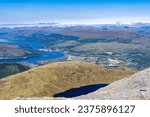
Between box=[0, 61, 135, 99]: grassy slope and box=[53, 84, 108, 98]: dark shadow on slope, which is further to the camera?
box=[0, 61, 135, 99]: grassy slope

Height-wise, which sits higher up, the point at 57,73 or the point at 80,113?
the point at 80,113

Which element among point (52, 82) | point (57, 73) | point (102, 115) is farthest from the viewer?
point (57, 73)

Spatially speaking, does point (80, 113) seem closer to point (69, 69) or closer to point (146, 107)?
point (146, 107)

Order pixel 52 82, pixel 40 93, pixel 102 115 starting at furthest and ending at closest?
pixel 52 82
pixel 40 93
pixel 102 115

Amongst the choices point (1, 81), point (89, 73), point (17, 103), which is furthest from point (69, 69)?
point (17, 103)

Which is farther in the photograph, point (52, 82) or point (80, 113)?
point (52, 82)

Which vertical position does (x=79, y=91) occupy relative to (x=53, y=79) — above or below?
below

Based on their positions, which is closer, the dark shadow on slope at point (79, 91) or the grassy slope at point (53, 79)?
the dark shadow on slope at point (79, 91)

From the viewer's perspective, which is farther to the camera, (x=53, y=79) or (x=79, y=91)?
(x=53, y=79)
